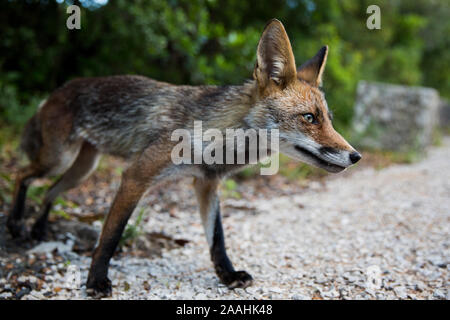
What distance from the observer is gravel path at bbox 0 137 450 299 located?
11.0 feet

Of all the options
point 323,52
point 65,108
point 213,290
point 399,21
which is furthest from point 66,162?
point 399,21

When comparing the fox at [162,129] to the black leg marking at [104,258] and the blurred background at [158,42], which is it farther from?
the blurred background at [158,42]

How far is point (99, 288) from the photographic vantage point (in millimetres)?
3309

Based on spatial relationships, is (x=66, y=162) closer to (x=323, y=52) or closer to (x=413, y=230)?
(x=323, y=52)

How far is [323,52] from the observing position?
3.49 meters

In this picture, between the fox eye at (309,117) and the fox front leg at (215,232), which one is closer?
the fox eye at (309,117)

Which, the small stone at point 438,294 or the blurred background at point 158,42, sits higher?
the blurred background at point 158,42

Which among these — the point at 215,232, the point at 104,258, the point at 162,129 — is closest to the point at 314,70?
the point at 162,129

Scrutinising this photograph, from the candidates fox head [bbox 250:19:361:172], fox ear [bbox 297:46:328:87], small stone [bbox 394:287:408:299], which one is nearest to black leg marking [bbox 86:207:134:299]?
fox head [bbox 250:19:361:172]

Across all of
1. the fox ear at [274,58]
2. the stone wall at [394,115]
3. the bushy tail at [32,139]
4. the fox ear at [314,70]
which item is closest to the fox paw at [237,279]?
→ the fox ear at [274,58]

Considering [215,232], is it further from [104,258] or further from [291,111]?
[291,111]

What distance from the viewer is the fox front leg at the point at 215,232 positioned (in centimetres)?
348

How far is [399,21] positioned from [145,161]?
564 inches

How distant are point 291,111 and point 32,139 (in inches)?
113
